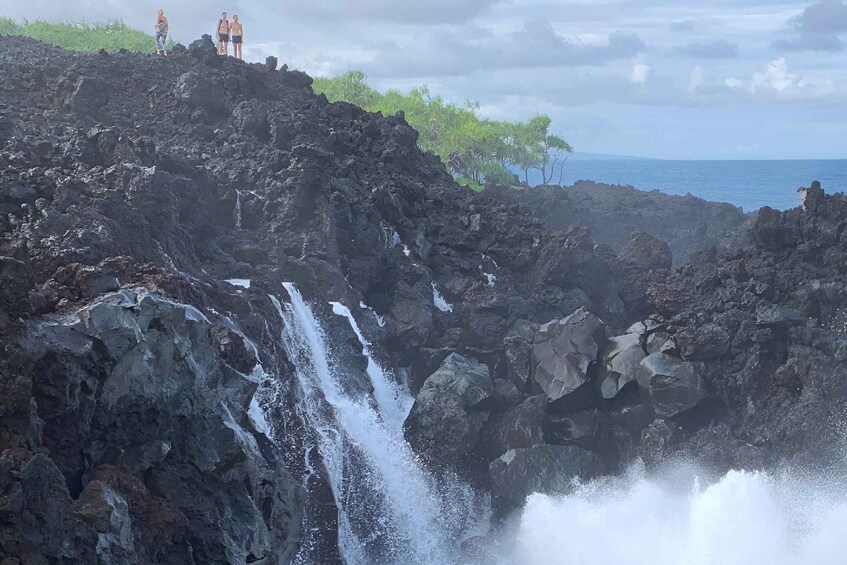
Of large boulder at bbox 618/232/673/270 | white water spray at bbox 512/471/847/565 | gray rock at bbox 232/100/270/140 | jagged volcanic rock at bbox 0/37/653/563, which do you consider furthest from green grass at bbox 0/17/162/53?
white water spray at bbox 512/471/847/565

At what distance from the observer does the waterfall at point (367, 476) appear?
23.4 meters

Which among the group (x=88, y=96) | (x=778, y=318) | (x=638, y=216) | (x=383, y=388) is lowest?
(x=383, y=388)

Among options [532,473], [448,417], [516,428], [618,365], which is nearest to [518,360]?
[516,428]

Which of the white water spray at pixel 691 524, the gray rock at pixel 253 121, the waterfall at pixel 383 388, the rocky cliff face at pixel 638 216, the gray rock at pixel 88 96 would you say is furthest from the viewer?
the rocky cliff face at pixel 638 216

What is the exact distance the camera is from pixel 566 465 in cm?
2539

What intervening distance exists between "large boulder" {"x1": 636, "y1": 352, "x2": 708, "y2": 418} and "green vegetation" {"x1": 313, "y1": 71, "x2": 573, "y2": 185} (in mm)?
37014

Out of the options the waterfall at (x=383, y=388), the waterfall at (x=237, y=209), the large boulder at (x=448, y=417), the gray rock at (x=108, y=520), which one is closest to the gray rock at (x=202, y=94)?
the waterfall at (x=237, y=209)

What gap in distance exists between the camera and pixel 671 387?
2573cm

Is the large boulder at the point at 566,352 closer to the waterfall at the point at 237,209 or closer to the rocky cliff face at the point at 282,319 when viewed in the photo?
the rocky cliff face at the point at 282,319

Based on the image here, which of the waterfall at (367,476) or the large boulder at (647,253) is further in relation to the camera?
A: the large boulder at (647,253)

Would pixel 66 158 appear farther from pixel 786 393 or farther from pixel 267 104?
pixel 786 393

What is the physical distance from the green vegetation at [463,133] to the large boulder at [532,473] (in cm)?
3804

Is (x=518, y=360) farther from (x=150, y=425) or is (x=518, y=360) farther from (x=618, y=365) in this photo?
(x=150, y=425)

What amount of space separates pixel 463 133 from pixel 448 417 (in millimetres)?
42039
